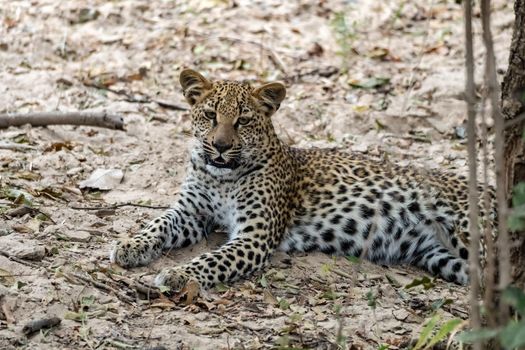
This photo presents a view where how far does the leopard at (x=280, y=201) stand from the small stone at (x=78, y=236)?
1.10 feet

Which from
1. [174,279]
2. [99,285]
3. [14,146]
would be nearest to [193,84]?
[174,279]

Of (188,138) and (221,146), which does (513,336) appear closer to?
(221,146)

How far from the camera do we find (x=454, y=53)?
1436 centimetres

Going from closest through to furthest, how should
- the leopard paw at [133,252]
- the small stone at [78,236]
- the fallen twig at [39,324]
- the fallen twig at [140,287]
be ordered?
the fallen twig at [39,324]
the fallen twig at [140,287]
the leopard paw at [133,252]
the small stone at [78,236]

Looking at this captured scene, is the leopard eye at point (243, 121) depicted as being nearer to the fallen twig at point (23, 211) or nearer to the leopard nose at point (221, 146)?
the leopard nose at point (221, 146)

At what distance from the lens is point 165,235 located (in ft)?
28.7

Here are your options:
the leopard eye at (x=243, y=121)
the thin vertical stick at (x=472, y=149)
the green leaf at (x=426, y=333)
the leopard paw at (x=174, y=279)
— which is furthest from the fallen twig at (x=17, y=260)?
the thin vertical stick at (x=472, y=149)

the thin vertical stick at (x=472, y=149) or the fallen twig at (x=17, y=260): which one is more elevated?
the thin vertical stick at (x=472, y=149)

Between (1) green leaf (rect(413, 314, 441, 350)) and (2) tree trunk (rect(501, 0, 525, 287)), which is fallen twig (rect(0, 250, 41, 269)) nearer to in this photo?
(1) green leaf (rect(413, 314, 441, 350))

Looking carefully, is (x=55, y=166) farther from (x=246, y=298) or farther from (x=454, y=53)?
(x=454, y=53)

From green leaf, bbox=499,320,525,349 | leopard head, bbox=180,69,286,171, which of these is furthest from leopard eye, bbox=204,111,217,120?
green leaf, bbox=499,320,525,349

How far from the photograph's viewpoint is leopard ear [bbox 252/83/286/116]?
29.7 ft

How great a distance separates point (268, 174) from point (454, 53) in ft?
20.1

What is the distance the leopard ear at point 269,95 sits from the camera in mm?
9055
